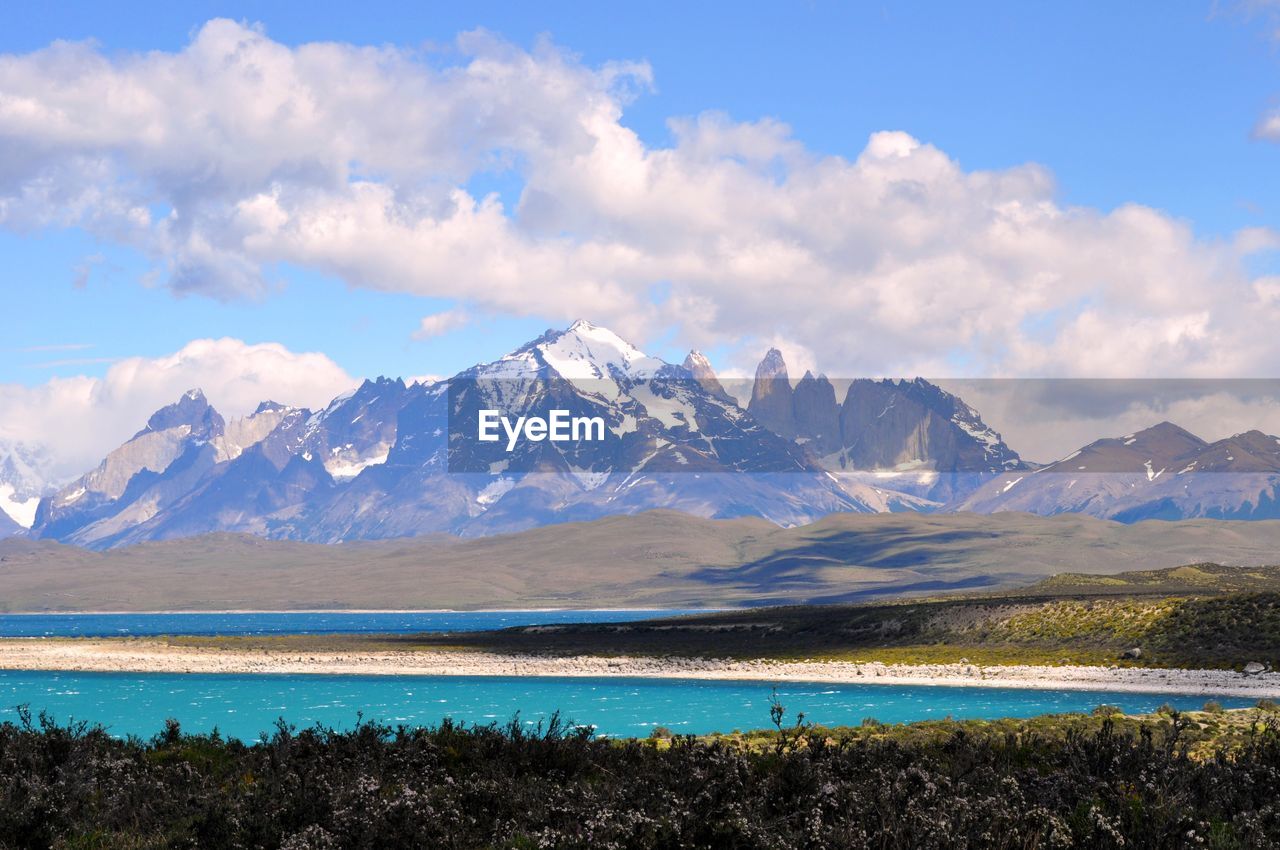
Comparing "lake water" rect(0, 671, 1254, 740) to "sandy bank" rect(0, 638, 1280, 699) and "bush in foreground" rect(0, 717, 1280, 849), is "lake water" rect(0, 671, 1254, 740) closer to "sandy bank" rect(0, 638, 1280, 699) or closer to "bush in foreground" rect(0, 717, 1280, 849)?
"sandy bank" rect(0, 638, 1280, 699)

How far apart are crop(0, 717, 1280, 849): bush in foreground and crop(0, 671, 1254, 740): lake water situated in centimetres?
2812

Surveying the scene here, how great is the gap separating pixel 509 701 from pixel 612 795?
203 feet

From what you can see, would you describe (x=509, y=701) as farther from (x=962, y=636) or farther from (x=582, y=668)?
(x=962, y=636)

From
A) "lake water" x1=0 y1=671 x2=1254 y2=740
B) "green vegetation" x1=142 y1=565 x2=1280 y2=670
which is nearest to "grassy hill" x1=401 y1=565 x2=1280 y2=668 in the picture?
"green vegetation" x1=142 y1=565 x2=1280 y2=670

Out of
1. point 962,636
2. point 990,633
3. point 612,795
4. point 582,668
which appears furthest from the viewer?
point 962,636

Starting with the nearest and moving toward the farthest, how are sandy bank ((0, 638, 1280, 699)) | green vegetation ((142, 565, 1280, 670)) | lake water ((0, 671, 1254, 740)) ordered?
lake water ((0, 671, 1254, 740)), sandy bank ((0, 638, 1280, 699)), green vegetation ((142, 565, 1280, 670))

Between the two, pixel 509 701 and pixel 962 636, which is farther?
pixel 962 636

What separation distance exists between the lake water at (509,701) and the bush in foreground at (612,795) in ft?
92.3

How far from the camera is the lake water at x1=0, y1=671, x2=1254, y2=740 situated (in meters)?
65.7

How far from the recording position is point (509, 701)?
263ft

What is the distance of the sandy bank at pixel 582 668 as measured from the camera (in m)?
80.8

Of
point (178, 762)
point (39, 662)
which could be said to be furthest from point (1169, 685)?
point (39, 662)

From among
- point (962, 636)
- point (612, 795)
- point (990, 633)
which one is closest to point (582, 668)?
point (962, 636)

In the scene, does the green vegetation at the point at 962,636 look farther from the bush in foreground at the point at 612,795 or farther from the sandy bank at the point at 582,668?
the bush in foreground at the point at 612,795
